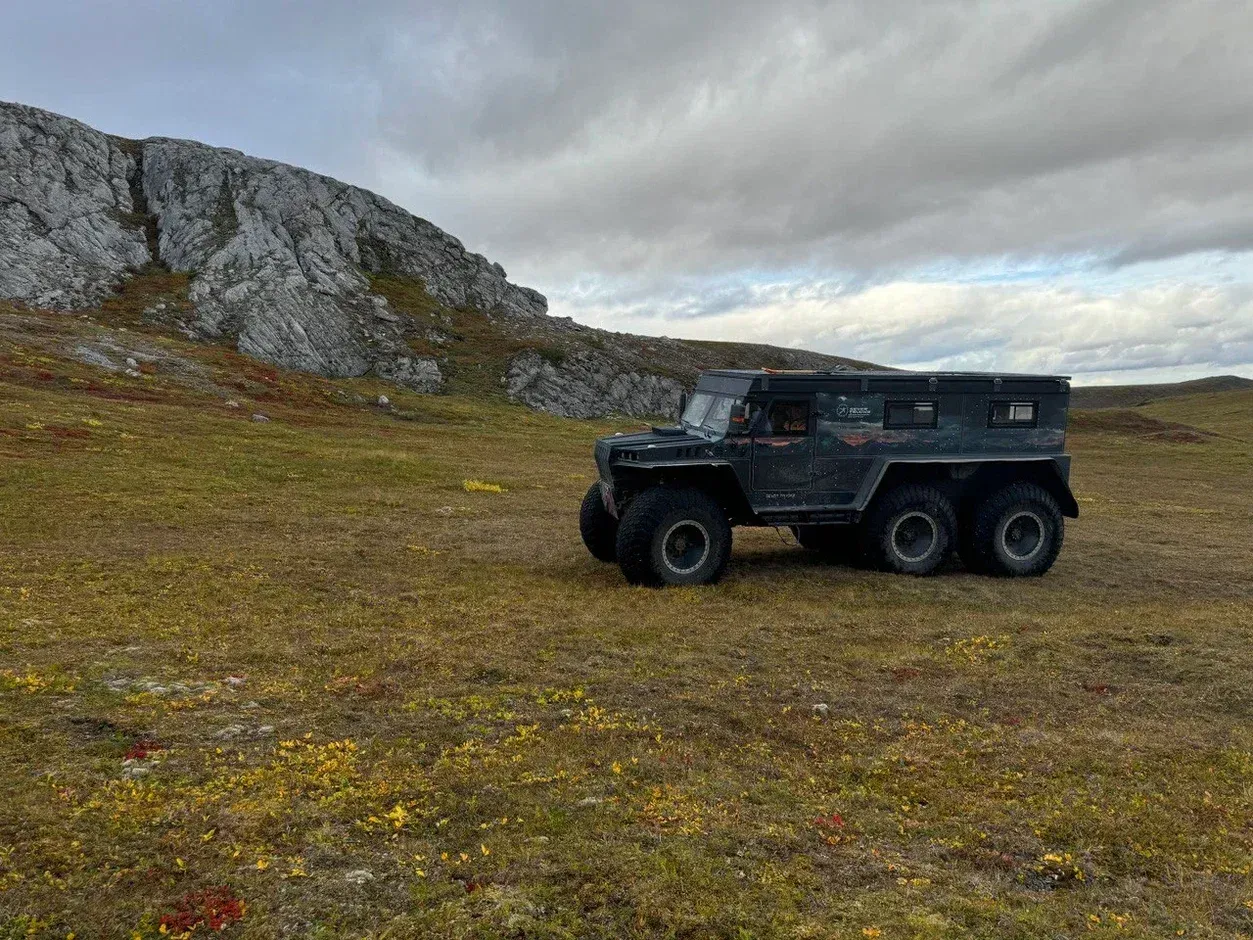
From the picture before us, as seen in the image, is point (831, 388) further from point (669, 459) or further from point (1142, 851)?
point (1142, 851)

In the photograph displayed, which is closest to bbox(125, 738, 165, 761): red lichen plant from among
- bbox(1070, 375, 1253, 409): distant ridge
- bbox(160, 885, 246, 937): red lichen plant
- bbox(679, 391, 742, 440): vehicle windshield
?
bbox(160, 885, 246, 937): red lichen plant

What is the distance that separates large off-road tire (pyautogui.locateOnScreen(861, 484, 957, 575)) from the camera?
44.3 feet

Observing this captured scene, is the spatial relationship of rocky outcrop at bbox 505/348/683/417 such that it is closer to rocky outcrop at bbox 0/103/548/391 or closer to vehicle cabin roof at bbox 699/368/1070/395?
rocky outcrop at bbox 0/103/548/391

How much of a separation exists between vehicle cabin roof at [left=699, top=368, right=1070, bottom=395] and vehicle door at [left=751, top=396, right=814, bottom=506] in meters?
0.33

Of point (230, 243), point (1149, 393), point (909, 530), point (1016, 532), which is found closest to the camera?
point (909, 530)

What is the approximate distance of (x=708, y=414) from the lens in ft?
46.4

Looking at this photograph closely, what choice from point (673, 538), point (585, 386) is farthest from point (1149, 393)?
point (673, 538)

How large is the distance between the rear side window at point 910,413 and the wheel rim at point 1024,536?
8.14ft

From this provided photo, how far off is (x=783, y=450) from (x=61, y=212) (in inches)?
2988

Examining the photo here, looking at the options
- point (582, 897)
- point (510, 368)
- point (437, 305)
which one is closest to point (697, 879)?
point (582, 897)

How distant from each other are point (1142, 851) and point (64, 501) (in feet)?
60.0

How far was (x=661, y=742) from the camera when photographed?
6551mm

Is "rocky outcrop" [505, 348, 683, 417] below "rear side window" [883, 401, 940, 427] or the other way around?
the other way around

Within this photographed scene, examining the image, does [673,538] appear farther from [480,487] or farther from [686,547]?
[480,487]
